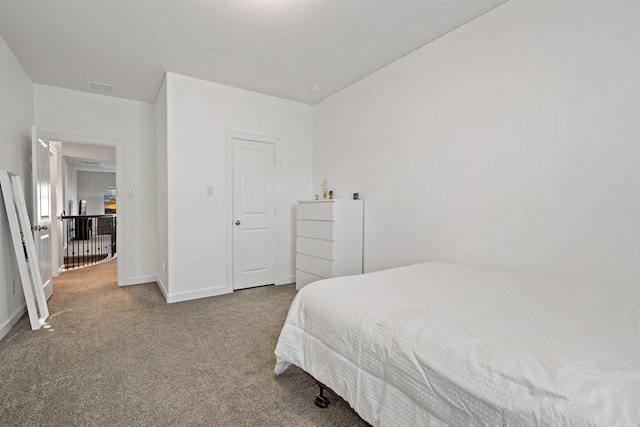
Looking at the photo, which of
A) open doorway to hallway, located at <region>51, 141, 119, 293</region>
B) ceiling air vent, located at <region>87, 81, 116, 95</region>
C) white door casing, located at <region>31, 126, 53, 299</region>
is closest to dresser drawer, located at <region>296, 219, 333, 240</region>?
white door casing, located at <region>31, 126, 53, 299</region>

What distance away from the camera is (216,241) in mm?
3840

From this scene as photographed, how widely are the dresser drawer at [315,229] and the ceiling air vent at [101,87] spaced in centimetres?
288

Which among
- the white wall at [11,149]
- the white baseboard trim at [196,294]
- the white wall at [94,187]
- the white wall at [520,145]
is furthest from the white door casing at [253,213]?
the white wall at [94,187]

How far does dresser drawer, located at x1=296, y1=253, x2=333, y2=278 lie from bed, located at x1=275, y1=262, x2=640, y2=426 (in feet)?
5.28

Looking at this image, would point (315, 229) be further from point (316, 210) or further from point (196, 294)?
point (196, 294)

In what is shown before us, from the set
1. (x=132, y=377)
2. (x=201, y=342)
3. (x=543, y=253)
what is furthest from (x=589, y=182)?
(x=132, y=377)

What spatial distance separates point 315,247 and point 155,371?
208cm

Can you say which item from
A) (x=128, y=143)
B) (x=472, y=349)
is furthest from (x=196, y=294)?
(x=472, y=349)

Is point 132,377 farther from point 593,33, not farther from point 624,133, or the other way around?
point 593,33

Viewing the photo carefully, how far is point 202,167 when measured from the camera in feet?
12.3

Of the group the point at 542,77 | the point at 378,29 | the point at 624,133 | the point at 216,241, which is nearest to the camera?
the point at 624,133

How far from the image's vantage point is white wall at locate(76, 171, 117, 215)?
40.0 ft

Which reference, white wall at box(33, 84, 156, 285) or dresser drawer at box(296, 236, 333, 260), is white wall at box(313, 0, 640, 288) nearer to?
dresser drawer at box(296, 236, 333, 260)

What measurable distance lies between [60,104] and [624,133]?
5.51 m
